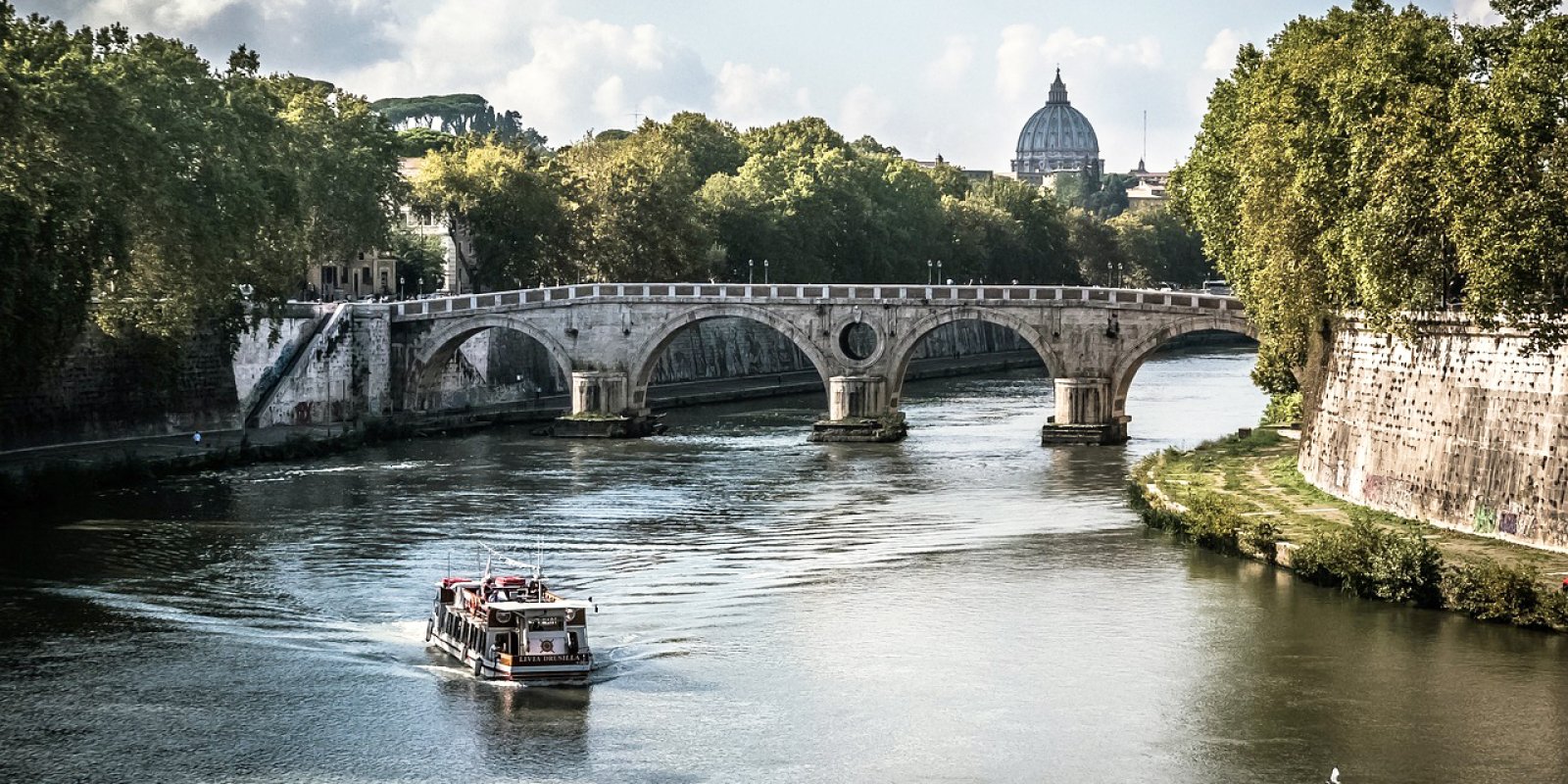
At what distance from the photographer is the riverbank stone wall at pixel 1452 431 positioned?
4584 cm

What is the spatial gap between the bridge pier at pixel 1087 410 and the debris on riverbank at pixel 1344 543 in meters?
15.2

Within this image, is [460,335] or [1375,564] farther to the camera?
[460,335]

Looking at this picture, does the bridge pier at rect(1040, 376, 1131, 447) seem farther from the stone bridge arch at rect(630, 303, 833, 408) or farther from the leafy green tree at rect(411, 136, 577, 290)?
the leafy green tree at rect(411, 136, 577, 290)

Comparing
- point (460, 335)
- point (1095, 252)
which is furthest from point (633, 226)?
point (1095, 252)

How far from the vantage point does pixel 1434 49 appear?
5412cm

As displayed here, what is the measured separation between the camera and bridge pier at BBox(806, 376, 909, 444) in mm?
82938

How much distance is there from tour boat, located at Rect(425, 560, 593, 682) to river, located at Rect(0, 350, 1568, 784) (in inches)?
23.0

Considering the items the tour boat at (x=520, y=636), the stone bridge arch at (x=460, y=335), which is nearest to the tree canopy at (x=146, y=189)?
the stone bridge arch at (x=460, y=335)

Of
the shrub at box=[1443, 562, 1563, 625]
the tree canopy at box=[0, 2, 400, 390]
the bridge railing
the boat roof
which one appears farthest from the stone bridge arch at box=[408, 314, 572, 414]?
the shrub at box=[1443, 562, 1563, 625]

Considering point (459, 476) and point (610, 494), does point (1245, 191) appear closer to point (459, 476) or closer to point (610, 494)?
point (610, 494)

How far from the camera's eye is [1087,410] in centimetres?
8138

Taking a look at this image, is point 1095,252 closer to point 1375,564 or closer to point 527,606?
point 1375,564

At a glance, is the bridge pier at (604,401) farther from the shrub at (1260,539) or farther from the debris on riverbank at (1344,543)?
the shrub at (1260,539)

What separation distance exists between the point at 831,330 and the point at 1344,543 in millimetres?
41931
